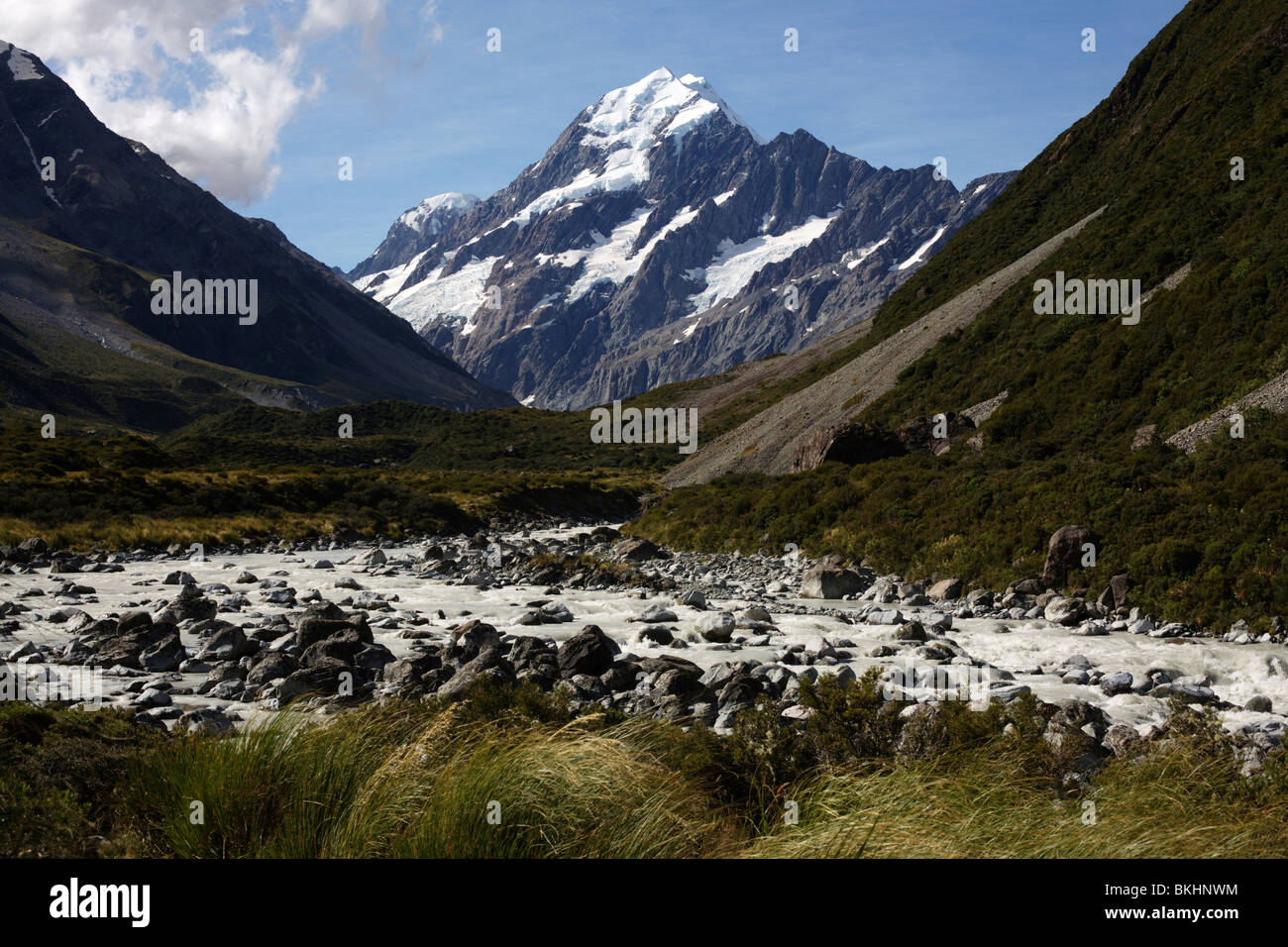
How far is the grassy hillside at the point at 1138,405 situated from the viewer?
20359 mm

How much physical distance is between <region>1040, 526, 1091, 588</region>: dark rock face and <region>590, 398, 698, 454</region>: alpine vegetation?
3386 inches

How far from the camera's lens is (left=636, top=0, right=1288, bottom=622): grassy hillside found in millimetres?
20359

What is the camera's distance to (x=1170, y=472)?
23.0 meters

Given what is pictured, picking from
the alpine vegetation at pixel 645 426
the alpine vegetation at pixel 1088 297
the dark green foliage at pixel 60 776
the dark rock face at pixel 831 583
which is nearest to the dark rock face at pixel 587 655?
the dark green foliage at pixel 60 776

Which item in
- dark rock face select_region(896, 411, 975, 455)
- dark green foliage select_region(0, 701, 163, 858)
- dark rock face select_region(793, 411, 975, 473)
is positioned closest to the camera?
dark green foliage select_region(0, 701, 163, 858)

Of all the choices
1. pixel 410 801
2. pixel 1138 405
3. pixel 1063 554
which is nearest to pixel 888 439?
pixel 1138 405

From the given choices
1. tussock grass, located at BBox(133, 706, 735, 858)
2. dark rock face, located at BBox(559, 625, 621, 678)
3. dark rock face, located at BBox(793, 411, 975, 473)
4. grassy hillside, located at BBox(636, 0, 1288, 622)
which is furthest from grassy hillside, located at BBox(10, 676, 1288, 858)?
dark rock face, located at BBox(793, 411, 975, 473)

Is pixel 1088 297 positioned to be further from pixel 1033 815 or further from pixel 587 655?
pixel 1033 815

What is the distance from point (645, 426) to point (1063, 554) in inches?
4513

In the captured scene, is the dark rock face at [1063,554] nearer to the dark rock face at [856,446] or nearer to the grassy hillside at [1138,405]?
the grassy hillside at [1138,405]

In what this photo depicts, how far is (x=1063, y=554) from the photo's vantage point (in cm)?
2195

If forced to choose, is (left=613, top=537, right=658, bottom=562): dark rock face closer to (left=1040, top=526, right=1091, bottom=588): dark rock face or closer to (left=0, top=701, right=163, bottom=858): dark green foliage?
(left=1040, top=526, right=1091, bottom=588): dark rock face
